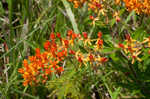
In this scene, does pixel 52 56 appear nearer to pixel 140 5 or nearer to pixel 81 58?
pixel 81 58

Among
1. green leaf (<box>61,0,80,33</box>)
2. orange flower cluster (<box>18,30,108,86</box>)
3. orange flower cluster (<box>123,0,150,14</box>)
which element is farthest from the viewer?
green leaf (<box>61,0,80,33</box>)

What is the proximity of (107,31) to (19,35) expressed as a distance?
0.85 m

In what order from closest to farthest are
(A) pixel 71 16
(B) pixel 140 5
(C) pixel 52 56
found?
(C) pixel 52 56, (B) pixel 140 5, (A) pixel 71 16

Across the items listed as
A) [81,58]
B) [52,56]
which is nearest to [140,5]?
[81,58]

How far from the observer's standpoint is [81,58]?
1847 millimetres

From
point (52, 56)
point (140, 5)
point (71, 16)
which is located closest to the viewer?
point (52, 56)

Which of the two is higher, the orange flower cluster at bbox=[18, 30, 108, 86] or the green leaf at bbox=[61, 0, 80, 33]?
the green leaf at bbox=[61, 0, 80, 33]

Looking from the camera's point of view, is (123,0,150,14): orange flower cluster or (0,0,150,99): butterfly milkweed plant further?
(123,0,150,14): orange flower cluster

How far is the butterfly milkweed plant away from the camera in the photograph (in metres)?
1.81

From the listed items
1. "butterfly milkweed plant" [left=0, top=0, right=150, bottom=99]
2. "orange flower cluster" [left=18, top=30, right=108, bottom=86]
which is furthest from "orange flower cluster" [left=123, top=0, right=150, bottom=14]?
"orange flower cluster" [left=18, top=30, right=108, bottom=86]

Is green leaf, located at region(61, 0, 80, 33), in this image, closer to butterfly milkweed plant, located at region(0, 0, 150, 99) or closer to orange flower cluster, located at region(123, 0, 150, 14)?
butterfly milkweed plant, located at region(0, 0, 150, 99)

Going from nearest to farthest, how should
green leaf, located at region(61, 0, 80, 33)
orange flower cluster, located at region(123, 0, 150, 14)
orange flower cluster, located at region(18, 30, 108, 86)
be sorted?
1. orange flower cluster, located at region(18, 30, 108, 86)
2. orange flower cluster, located at region(123, 0, 150, 14)
3. green leaf, located at region(61, 0, 80, 33)

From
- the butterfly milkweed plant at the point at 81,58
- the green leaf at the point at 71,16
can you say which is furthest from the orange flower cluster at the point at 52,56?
the green leaf at the point at 71,16

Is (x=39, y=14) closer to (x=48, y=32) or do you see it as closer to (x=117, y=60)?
(x=48, y=32)
